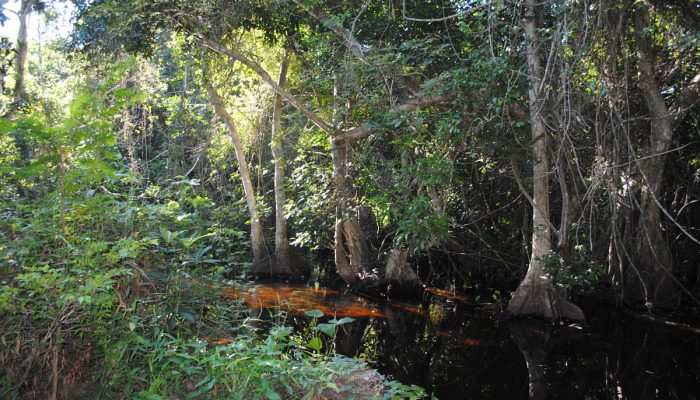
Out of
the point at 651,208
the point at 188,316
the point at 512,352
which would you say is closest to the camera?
the point at 188,316

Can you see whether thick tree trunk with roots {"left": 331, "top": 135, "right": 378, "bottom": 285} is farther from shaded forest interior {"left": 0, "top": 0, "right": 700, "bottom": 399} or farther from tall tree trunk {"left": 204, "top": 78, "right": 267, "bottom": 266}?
tall tree trunk {"left": 204, "top": 78, "right": 267, "bottom": 266}

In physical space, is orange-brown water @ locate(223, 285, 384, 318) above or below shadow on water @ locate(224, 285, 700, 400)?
above

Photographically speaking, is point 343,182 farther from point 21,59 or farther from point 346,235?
point 21,59

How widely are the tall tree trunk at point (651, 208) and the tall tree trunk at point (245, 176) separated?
712 centimetres

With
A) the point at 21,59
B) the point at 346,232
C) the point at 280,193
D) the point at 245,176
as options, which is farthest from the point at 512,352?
the point at 21,59

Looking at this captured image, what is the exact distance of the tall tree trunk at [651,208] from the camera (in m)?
8.12

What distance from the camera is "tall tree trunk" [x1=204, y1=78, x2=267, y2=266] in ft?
40.1

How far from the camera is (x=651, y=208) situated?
28.3ft

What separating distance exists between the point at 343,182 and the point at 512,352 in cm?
422

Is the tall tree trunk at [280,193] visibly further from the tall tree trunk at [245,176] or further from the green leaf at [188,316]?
the green leaf at [188,316]

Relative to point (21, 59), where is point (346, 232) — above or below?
below

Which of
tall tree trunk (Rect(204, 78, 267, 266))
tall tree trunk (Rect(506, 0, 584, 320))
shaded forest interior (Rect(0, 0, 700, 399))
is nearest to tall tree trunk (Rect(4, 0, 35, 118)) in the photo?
shaded forest interior (Rect(0, 0, 700, 399))

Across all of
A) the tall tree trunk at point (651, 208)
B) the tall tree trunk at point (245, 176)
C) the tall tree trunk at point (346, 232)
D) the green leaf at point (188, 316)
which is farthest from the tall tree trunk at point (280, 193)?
the green leaf at point (188, 316)

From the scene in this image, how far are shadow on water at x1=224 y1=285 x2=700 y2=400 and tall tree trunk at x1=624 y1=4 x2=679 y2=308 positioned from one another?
61cm
